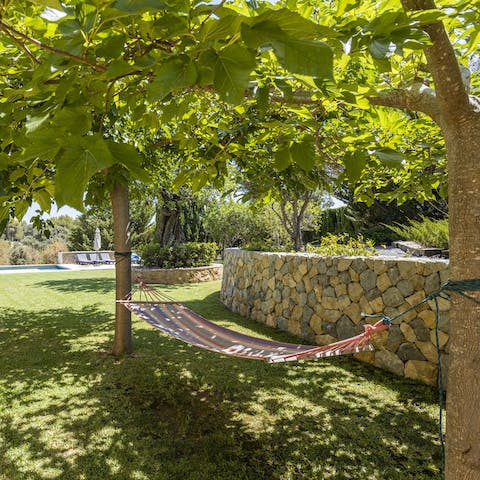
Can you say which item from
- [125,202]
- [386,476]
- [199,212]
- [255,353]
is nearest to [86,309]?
[125,202]

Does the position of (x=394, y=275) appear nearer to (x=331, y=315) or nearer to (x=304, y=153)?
(x=331, y=315)

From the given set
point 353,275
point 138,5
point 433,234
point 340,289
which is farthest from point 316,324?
point 138,5

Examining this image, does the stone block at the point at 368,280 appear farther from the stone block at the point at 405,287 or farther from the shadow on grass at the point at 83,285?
the shadow on grass at the point at 83,285

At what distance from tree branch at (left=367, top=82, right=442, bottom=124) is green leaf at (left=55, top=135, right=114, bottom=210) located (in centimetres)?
127

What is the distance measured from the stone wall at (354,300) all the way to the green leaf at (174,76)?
3578 mm

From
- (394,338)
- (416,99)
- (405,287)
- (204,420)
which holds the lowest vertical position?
(204,420)

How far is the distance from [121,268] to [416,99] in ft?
12.5

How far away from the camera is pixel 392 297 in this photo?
409 cm

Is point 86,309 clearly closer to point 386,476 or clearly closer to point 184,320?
point 184,320

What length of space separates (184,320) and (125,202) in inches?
65.5

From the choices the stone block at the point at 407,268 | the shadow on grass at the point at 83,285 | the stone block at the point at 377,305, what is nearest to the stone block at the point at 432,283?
the stone block at the point at 407,268

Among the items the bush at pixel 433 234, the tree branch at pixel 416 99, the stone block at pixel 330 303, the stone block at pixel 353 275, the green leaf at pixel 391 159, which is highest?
the tree branch at pixel 416 99

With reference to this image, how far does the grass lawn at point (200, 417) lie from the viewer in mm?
2352

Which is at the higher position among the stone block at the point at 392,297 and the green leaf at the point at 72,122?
the green leaf at the point at 72,122
